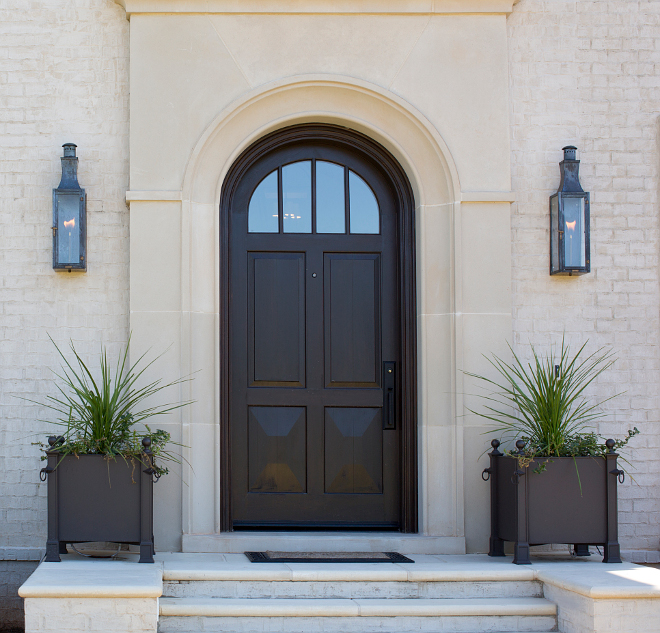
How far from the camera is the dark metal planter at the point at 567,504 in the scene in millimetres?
4078

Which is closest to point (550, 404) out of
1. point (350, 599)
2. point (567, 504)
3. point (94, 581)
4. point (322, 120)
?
point (567, 504)

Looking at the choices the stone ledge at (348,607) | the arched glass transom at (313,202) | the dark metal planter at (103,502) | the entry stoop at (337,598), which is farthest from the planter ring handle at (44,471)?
the arched glass transom at (313,202)

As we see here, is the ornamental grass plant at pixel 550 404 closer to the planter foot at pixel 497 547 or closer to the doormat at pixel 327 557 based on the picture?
the planter foot at pixel 497 547

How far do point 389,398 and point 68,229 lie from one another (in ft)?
7.61

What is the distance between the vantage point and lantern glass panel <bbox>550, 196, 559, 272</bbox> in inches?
185

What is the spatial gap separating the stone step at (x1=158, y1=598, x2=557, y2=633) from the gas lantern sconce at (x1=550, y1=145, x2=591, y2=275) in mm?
2066

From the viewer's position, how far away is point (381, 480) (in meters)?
4.91

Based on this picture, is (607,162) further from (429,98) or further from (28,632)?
(28,632)

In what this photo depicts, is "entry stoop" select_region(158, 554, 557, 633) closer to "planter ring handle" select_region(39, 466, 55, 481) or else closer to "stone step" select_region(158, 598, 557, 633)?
"stone step" select_region(158, 598, 557, 633)

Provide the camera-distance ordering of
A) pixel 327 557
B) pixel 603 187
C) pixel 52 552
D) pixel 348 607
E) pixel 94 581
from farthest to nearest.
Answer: pixel 603 187
pixel 327 557
pixel 52 552
pixel 348 607
pixel 94 581

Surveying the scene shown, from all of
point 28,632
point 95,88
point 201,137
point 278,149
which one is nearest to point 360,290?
point 278,149

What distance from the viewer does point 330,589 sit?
12.5 ft

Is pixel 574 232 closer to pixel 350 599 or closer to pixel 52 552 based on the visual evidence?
pixel 350 599

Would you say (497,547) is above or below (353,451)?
below
